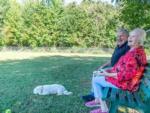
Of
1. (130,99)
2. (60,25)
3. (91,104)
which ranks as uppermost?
(60,25)

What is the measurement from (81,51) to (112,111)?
24733mm

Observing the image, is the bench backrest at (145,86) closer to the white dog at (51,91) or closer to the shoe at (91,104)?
the shoe at (91,104)

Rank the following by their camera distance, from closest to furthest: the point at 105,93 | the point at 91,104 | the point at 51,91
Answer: the point at 105,93
the point at 91,104
the point at 51,91

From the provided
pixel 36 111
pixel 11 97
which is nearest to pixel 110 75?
pixel 36 111

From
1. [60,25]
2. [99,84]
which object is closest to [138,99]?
[99,84]

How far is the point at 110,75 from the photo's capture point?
15.8 ft

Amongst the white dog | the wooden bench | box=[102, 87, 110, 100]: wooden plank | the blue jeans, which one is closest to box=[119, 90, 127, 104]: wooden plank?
the wooden bench

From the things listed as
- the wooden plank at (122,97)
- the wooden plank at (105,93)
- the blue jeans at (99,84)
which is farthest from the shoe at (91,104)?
the wooden plank at (122,97)

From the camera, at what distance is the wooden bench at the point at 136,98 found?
446cm

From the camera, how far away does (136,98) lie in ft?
14.8

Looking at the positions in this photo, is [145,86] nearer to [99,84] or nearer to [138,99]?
[138,99]

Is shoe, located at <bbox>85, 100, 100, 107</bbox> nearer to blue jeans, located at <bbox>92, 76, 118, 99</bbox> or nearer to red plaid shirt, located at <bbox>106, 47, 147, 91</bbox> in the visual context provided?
blue jeans, located at <bbox>92, 76, 118, 99</bbox>

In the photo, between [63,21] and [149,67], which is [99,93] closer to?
[149,67]

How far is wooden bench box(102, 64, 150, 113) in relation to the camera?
4.46 m
